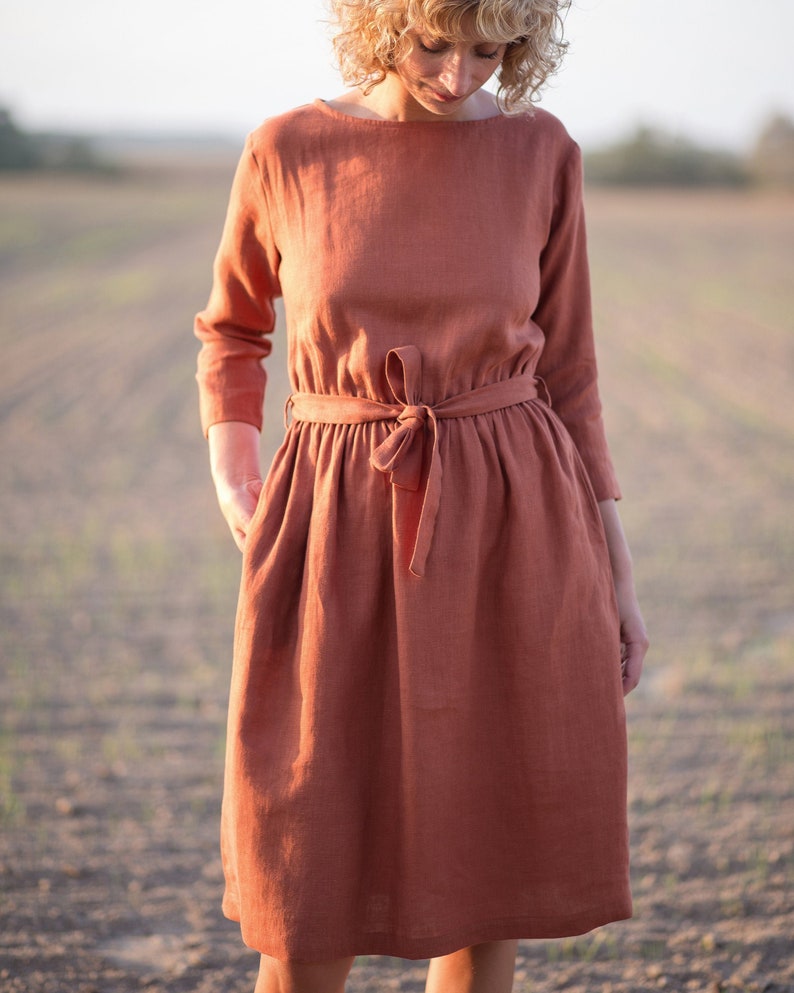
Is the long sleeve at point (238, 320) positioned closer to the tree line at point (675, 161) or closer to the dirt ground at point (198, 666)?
the dirt ground at point (198, 666)

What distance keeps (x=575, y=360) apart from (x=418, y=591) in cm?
Result: 45

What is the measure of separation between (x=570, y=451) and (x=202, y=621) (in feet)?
12.4

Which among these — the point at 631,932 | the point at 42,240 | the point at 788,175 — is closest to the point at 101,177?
the point at 42,240

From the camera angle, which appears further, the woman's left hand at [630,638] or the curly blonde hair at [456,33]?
the woman's left hand at [630,638]

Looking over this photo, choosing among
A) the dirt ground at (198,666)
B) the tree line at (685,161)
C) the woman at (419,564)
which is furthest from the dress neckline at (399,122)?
the tree line at (685,161)

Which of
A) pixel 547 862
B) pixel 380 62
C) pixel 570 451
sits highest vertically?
pixel 380 62

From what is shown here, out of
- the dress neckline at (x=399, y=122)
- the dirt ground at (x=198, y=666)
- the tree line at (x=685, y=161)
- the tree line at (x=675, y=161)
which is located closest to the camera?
the dress neckline at (x=399, y=122)

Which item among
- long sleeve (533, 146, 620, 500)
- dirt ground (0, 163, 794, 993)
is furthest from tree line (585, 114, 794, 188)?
long sleeve (533, 146, 620, 500)

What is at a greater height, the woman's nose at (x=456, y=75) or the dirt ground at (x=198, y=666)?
the woman's nose at (x=456, y=75)

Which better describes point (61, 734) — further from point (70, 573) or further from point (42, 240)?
point (42, 240)

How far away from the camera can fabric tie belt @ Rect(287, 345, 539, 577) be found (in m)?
1.41

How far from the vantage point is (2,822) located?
124 inches

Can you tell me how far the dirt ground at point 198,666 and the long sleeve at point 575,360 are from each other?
134 cm

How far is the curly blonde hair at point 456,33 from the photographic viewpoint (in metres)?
1.35
